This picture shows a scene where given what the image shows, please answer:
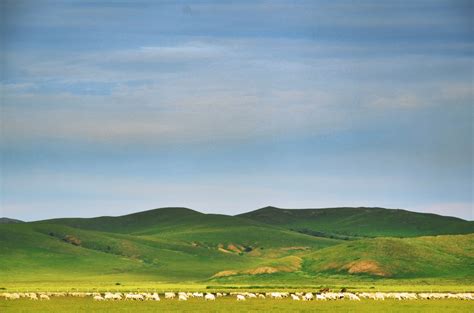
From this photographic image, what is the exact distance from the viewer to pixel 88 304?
6925 centimetres

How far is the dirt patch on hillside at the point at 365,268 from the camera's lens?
12800 centimetres

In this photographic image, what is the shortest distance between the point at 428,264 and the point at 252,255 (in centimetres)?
7001

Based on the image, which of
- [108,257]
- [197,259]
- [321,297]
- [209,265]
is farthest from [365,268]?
[108,257]

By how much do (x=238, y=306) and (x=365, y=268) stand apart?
218 ft

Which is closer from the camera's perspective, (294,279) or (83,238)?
(294,279)

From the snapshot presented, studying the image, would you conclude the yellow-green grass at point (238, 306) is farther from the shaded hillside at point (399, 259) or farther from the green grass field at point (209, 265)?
the shaded hillside at point (399, 259)

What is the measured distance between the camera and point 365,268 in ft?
427

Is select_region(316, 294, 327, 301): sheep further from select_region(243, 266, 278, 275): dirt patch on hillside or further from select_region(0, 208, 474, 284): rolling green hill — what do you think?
select_region(243, 266, 278, 275): dirt patch on hillside

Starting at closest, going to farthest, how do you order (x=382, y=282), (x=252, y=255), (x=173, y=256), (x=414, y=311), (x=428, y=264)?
1. (x=414, y=311)
2. (x=382, y=282)
3. (x=428, y=264)
4. (x=173, y=256)
5. (x=252, y=255)

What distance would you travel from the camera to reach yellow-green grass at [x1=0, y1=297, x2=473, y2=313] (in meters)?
62.7

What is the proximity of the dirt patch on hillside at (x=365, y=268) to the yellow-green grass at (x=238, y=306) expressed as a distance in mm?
53699

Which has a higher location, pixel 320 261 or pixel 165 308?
pixel 320 261

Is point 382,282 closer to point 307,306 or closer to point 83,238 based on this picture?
point 307,306

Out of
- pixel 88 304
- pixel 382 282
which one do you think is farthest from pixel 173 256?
pixel 88 304
